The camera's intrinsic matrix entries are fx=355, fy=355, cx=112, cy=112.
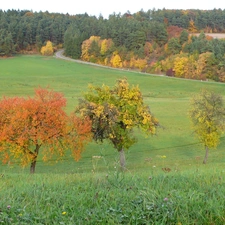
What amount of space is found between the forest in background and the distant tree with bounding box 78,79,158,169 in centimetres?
6861

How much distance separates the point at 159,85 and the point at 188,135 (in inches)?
1665

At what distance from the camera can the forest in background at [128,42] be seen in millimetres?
93188

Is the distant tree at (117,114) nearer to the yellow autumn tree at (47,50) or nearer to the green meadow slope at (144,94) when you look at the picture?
the green meadow slope at (144,94)

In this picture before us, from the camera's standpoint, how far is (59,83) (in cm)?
7725

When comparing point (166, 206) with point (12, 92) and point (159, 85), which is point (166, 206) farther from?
point (159, 85)

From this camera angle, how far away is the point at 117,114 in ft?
79.4

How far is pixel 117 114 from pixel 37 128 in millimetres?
5447

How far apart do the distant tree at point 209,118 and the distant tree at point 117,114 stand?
17.7 feet

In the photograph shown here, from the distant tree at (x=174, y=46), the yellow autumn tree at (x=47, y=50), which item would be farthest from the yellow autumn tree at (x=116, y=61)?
the yellow autumn tree at (x=47, y=50)

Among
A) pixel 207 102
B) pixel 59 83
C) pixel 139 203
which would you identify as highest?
pixel 139 203

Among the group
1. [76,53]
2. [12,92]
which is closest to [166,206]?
[12,92]

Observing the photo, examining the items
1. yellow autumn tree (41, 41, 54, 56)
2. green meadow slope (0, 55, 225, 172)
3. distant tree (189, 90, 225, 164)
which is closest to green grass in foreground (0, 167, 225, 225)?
green meadow slope (0, 55, 225, 172)

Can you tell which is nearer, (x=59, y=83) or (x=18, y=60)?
(x=59, y=83)

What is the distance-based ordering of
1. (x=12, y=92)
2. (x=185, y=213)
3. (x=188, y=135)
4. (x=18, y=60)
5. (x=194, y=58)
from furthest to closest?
(x=18, y=60)
(x=194, y=58)
(x=12, y=92)
(x=188, y=135)
(x=185, y=213)
